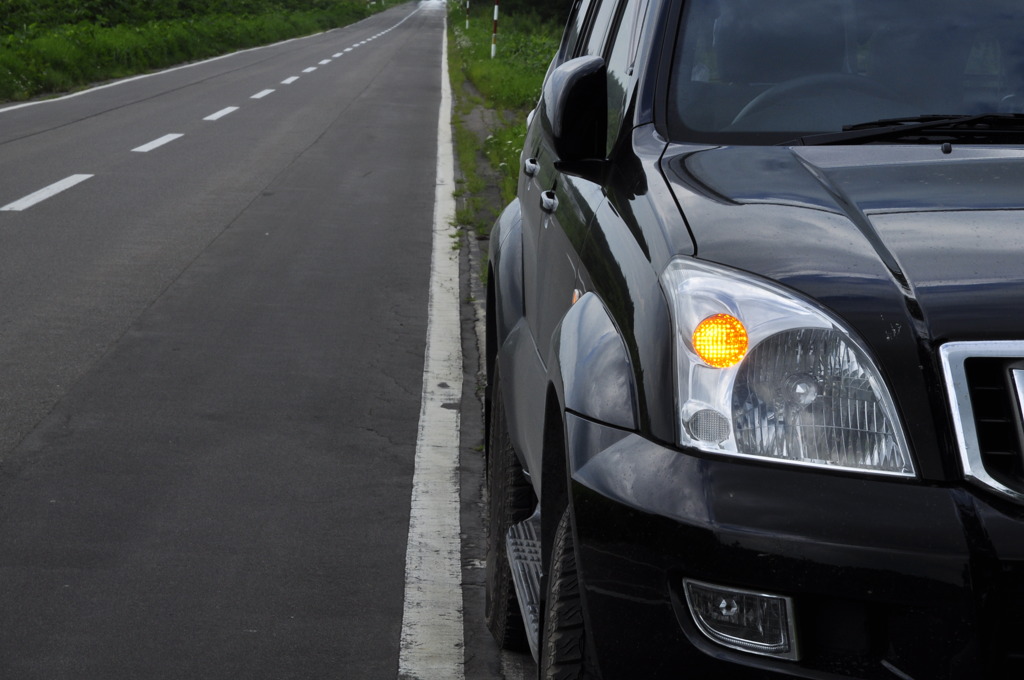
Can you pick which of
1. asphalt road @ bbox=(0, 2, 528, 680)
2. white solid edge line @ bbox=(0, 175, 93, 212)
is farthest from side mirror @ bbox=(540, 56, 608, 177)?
white solid edge line @ bbox=(0, 175, 93, 212)

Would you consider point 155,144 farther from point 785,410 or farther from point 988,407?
point 988,407

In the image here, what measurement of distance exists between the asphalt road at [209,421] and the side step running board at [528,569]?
46 centimetres

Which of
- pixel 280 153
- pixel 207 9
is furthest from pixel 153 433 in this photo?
pixel 207 9

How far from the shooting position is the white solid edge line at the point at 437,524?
3.31 metres

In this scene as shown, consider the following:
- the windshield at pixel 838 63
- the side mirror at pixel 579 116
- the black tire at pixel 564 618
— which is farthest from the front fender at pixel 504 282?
the black tire at pixel 564 618

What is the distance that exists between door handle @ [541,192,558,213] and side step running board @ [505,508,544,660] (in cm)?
72

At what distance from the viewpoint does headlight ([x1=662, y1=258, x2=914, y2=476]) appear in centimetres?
178

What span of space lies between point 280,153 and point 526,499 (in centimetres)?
1174

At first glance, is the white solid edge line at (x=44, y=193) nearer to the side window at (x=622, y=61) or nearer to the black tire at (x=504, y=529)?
the black tire at (x=504, y=529)

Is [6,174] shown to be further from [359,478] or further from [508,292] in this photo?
[508,292]

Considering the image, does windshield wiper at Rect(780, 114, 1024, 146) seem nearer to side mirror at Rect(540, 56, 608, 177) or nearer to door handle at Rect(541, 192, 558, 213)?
side mirror at Rect(540, 56, 608, 177)

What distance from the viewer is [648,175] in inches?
94.9

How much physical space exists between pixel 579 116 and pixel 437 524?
194 centimetres

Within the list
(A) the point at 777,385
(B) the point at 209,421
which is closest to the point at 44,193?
(B) the point at 209,421
